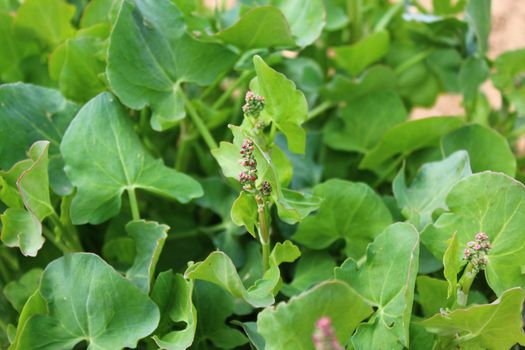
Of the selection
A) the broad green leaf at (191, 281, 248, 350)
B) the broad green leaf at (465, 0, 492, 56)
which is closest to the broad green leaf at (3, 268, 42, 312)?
the broad green leaf at (191, 281, 248, 350)

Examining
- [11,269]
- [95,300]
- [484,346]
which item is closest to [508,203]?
[484,346]

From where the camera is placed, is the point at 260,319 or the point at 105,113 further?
the point at 105,113

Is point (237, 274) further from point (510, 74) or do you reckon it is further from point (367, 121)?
point (510, 74)

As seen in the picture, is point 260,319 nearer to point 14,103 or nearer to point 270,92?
point 270,92

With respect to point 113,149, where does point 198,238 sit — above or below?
Result: below

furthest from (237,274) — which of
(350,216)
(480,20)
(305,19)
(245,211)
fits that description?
(480,20)

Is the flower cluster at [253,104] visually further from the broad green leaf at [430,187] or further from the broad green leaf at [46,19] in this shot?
the broad green leaf at [46,19]
